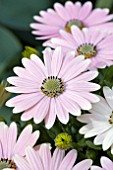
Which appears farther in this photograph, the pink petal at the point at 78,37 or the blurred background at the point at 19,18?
the blurred background at the point at 19,18

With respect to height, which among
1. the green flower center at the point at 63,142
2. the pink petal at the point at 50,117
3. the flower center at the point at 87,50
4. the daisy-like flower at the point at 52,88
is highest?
the flower center at the point at 87,50

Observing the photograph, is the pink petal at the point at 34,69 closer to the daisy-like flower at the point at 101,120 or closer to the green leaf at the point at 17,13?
the daisy-like flower at the point at 101,120

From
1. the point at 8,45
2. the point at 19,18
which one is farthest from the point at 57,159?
the point at 19,18

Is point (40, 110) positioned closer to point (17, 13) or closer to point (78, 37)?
point (78, 37)

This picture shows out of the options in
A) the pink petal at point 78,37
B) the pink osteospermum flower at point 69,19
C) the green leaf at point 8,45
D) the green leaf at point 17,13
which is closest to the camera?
the pink petal at point 78,37

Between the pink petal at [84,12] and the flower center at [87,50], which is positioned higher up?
the pink petal at [84,12]

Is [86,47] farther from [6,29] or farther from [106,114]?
[6,29]

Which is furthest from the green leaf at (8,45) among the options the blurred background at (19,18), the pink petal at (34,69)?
the pink petal at (34,69)

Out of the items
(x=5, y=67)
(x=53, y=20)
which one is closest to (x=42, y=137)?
(x=53, y=20)

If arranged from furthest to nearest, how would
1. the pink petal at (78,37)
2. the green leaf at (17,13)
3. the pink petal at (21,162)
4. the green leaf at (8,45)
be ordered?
the green leaf at (17,13) < the green leaf at (8,45) < the pink petal at (78,37) < the pink petal at (21,162)
